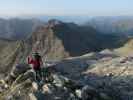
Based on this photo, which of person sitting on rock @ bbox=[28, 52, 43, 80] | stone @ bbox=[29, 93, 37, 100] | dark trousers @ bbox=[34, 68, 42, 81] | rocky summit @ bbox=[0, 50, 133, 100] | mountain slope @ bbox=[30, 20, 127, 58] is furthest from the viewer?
mountain slope @ bbox=[30, 20, 127, 58]

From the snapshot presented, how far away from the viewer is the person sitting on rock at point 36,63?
28.4m

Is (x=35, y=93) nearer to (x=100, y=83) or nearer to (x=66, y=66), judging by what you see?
(x=100, y=83)

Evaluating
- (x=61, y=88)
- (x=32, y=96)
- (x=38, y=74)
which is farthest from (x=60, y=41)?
(x=32, y=96)

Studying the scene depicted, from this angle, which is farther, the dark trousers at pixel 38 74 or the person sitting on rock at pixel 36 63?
the dark trousers at pixel 38 74

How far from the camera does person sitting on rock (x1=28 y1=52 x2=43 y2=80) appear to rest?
93.1 ft

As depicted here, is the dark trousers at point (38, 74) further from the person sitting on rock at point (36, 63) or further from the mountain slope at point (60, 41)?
the mountain slope at point (60, 41)

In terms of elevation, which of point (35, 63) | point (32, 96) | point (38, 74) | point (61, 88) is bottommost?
point (32, 96)

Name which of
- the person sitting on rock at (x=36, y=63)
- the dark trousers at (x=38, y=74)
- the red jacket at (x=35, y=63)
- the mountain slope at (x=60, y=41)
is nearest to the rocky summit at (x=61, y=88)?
the dark trousers at (x=38, y=74)

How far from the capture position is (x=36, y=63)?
28594 millimetres

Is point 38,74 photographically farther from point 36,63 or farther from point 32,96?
point 32,96

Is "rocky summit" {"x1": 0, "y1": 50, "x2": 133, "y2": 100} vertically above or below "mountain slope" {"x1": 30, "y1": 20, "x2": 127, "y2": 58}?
above

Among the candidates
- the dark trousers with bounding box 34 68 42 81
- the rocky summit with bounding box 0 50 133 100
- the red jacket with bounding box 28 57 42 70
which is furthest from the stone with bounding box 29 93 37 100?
the red jacket with bounding box 28 57 42 70

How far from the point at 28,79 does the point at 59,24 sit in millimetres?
163721

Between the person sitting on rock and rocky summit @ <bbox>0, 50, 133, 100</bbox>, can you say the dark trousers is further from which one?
rocky summit @ <bbox>0, 50, 133, 100</bbox>
